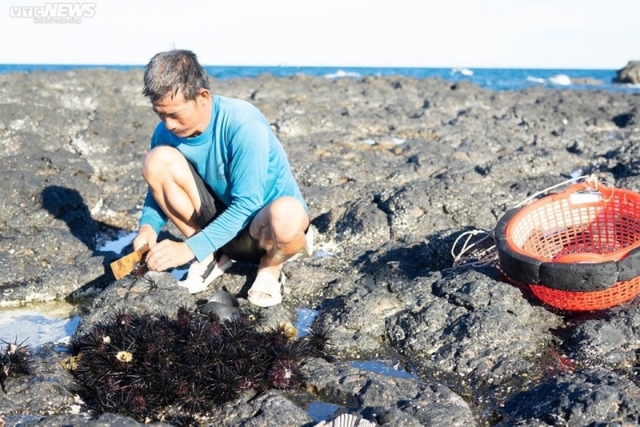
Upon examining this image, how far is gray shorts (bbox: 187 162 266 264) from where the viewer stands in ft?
15.8

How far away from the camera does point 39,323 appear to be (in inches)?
184

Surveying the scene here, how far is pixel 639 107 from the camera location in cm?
1419

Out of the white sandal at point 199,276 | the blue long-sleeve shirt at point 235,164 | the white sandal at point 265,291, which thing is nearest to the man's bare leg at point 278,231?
the white sandal at point 265,291

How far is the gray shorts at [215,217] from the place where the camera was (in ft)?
15.8

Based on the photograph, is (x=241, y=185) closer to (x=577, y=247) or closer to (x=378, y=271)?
(x=378, y=271)

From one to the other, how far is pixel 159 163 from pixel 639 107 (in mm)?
12622

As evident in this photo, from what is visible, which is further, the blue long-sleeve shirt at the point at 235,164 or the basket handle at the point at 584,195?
the basket handle at the point at 584,195

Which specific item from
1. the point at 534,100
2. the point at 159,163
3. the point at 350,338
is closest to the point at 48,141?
the point at 159,163

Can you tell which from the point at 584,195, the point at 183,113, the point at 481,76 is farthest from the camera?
the point at 481,76

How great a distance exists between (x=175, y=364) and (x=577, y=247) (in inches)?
135

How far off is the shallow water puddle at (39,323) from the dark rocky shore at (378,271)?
171 mm

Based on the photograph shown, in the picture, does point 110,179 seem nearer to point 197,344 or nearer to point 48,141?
point 48,141

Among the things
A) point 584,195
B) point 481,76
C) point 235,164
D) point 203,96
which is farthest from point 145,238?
point 481,76

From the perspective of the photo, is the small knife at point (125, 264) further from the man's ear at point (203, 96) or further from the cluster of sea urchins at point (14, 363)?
the man's ear at point (203, 96)
